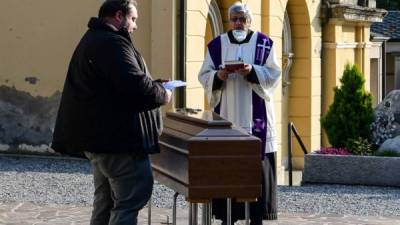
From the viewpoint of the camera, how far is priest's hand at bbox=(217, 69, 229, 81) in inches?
335

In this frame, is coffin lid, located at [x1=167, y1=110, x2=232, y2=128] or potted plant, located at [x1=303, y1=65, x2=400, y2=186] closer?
coffin lid, located at [x1=167, y1=110, x2=232, y2=128]

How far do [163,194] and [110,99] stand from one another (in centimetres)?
504

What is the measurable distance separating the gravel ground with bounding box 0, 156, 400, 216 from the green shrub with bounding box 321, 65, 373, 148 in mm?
1615

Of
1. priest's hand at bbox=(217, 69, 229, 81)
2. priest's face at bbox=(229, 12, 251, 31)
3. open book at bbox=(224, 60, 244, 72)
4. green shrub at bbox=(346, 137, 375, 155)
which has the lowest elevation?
green shrub at bbox=(346, 137, 375, 155)

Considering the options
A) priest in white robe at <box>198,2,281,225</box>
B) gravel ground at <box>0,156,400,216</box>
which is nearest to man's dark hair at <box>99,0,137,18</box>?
priest in white robe at <box>198,2,281,225</box>

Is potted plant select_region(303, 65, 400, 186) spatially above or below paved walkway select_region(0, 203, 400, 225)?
above

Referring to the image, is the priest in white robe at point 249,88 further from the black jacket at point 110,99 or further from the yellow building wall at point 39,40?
the yellow building wall at point 39,40

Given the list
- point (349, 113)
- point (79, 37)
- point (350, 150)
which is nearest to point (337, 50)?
point (349, 113)

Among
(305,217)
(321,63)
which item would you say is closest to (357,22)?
(321,63)

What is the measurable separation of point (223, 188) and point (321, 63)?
15.7 metres

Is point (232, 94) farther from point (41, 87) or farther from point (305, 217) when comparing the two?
point (41, 87)

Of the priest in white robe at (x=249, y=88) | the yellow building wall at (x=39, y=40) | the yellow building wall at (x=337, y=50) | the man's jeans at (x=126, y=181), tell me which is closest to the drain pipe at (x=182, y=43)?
the yellow building wall at (x=39, y=40)

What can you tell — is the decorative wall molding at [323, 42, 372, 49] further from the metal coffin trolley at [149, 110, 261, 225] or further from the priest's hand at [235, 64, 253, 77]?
the metal coffin trolley at [149, 110, 261, 225]

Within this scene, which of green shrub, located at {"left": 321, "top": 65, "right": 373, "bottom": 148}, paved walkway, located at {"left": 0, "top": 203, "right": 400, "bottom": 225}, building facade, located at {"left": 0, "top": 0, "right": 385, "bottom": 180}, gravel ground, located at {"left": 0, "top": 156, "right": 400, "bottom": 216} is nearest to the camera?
paved walkway, located at {"left": 0, "top": 203, "right": 400, "bottom": 225}
